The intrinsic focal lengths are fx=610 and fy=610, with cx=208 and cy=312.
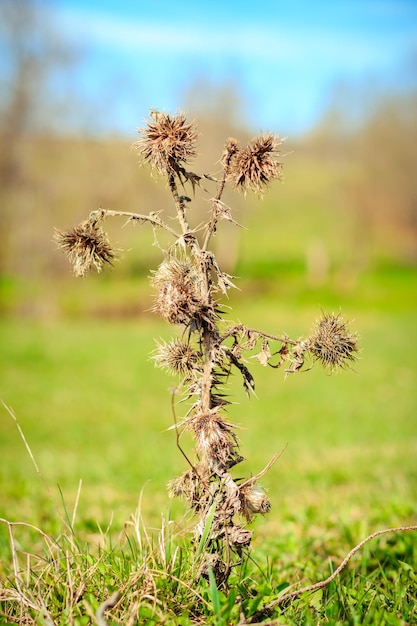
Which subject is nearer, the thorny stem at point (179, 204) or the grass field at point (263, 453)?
the thorny stem at point (179, 204)

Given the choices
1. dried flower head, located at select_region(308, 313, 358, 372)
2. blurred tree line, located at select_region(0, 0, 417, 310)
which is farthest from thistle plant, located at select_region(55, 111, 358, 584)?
A: blurred tree line, located at select_region(0, 0, 417, 310)

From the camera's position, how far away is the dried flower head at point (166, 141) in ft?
7.79

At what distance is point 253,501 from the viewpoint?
239 cm

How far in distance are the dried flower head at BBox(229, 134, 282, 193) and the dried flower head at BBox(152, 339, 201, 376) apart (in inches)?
27.4

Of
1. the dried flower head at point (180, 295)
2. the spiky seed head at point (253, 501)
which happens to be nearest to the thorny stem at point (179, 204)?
the dried flower head at point (180, 295)

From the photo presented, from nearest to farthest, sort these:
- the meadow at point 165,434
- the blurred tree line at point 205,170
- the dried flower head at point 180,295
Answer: the dried flower head at point 180,295, the meadow at point 165,434, the blurred tree line at point 205,170

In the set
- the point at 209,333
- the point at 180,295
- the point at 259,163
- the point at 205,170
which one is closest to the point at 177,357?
the point at 209,333

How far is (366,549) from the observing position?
3.36 m

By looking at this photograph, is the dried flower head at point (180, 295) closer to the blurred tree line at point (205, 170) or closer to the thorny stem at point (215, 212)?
the thorny stem at point (215, 212)

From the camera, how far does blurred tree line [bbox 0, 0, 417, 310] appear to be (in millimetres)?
31047

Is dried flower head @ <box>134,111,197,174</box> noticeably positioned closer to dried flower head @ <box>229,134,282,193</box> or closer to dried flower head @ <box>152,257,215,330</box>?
dried flower head @ <box>229,134,282,193</box>

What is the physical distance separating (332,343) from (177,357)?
0.62 m

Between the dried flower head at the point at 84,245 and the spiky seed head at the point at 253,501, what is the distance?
1.06 m

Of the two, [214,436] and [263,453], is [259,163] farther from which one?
[263,453]
